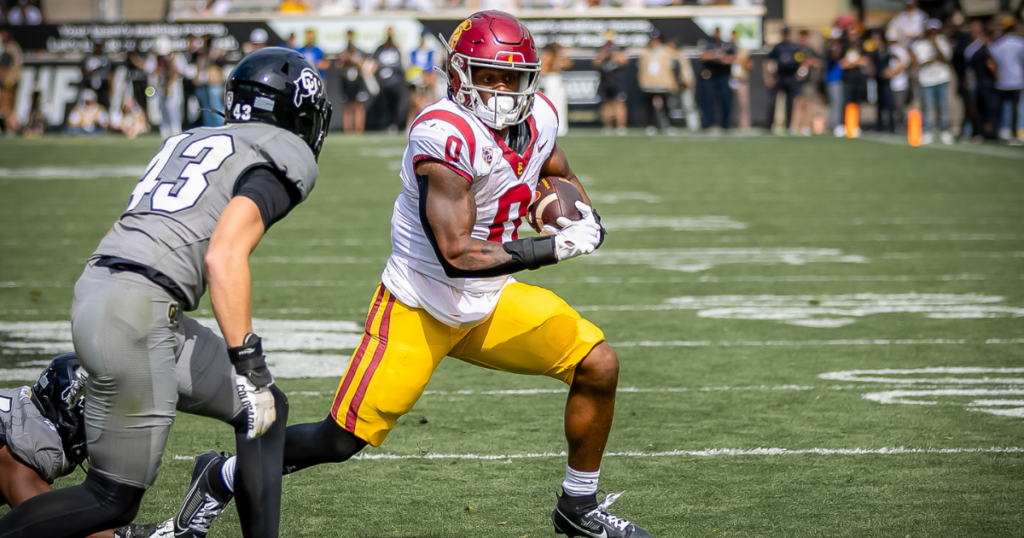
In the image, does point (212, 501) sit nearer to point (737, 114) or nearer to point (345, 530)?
point (345, 530)

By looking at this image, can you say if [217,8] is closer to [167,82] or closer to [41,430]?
[167,82]

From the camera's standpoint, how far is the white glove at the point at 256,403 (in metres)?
2.82

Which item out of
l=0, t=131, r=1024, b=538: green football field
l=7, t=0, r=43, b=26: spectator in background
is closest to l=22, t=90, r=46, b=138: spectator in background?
l=7, t=0, r=43, b=26: spectator in background

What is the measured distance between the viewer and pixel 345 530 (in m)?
3.65

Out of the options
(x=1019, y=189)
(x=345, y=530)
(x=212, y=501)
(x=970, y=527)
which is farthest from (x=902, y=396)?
(x=1019, y=189)

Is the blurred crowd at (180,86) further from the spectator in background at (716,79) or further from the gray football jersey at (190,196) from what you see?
the gray football jersey at (190,196)

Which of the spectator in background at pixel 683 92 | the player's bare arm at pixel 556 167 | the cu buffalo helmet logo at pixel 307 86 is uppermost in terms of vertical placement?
the cu buffalo helmet logo at pixel 307 86

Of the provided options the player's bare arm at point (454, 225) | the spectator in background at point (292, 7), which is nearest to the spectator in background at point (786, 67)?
the spectator in background at point (292, 7)

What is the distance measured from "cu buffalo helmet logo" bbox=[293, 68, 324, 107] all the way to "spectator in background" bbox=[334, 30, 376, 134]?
20619mm

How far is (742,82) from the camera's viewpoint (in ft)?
79.8

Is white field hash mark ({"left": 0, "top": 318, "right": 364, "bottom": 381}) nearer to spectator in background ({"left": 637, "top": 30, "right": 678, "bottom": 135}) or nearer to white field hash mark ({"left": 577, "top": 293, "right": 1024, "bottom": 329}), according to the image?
white field hash mark ({"left": 577, "top": 293, "right": 1024, "bottom": 329})

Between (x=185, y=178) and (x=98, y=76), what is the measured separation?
23.0 metres

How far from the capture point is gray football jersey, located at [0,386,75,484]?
10.4 ft

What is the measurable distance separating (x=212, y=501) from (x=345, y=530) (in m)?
0.51
